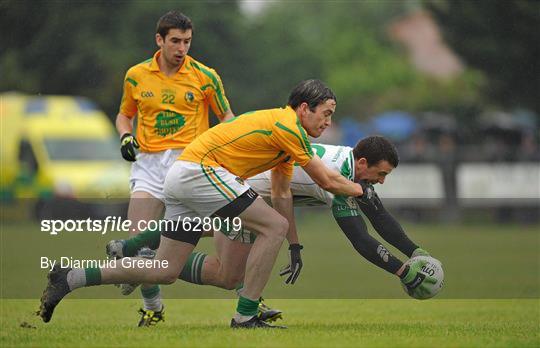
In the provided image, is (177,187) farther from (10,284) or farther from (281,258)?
(281,258)

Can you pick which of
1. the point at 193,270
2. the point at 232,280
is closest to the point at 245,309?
the point at 232,280

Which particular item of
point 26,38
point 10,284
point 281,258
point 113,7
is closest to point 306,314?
point 10,284

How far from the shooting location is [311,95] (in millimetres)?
8414

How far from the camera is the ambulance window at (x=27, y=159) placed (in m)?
27.9

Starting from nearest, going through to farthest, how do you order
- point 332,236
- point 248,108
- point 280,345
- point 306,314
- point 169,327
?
point 280,345
point 169,327
point 306,314
point 332,236
point 248,108

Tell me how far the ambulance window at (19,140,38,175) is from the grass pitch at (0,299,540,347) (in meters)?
15.8

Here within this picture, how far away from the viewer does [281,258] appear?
1795 centimetres

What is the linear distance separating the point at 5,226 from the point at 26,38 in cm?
627

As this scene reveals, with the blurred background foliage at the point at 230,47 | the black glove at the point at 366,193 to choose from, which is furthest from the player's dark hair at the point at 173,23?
the blurred background foliage at the point at 230,47

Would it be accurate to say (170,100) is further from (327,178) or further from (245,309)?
(245,309)

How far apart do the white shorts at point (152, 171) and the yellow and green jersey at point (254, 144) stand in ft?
4.17

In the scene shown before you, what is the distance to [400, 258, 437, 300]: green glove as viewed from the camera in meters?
8.83

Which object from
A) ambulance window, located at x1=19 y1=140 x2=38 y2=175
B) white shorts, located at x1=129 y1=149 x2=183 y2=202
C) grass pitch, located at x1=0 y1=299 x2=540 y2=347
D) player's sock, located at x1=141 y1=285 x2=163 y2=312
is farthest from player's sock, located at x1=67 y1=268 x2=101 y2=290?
ambulance window, located at x1=19 y1=140 x2=38 y2=175

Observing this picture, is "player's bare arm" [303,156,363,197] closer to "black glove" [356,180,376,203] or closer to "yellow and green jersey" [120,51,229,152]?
"black glove" [356,180,376,203]
